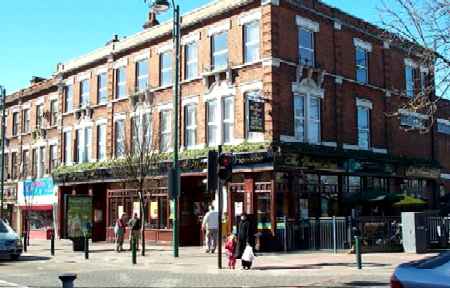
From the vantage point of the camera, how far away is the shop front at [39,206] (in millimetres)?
39750

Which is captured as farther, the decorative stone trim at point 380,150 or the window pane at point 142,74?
the window pane at point 142,74

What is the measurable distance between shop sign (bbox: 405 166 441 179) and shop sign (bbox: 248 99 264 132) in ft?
36.4

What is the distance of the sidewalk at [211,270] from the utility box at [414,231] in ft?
2.14

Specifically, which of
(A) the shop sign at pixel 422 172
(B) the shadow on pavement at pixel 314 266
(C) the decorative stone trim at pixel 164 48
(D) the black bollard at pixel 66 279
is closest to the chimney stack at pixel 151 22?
(C) the decorative stone trim at pixel 164 48

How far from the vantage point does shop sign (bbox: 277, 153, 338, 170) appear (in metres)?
24.5

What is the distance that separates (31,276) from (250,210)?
33.7 ft

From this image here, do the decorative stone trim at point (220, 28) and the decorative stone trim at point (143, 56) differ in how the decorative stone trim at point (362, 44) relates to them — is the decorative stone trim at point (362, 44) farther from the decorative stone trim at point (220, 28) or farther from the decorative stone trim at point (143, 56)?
the decorative stone trim at point (143, 56)

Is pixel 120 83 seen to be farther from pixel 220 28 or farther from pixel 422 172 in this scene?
pixel 422 172

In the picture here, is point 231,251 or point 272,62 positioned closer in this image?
point 231,251

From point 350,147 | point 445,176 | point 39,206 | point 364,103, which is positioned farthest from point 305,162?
point 39,206

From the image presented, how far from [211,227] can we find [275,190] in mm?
2985

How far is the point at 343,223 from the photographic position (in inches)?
888

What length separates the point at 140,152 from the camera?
1016 inches

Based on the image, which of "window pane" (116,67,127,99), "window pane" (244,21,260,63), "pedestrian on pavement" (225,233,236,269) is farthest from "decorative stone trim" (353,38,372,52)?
"pedestrian on pavement" (225,233,236,269)
